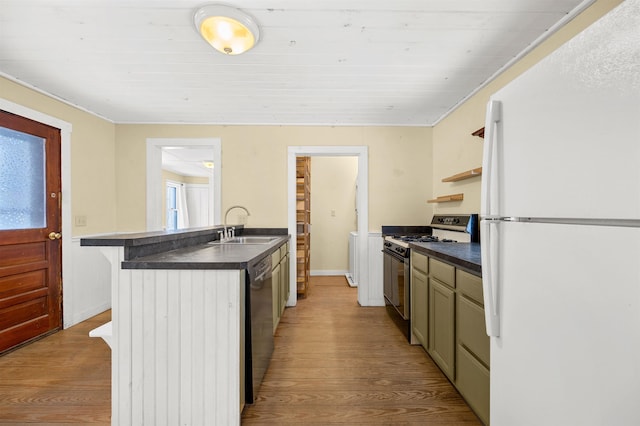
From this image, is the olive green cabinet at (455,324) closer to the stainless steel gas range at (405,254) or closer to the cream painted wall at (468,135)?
the stainless steel gas range at (405,254)

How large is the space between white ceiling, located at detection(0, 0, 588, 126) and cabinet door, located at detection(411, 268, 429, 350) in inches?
66.5

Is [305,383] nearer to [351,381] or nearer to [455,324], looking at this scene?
[351,381]

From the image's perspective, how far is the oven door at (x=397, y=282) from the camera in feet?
8.18

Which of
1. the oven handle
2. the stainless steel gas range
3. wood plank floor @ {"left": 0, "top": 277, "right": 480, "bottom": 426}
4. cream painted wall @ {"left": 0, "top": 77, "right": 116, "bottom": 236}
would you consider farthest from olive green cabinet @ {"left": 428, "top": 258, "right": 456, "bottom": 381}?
cream painted wall @ {"left": 0, "top": 77, "right": 116, "bottom": 236}

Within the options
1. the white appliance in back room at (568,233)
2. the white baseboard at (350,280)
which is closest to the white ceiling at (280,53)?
the white appliance in back room at (568,233)

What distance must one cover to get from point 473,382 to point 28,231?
3649 millimetres

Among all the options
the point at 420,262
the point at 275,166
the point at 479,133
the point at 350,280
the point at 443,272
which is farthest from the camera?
the point at 350,280

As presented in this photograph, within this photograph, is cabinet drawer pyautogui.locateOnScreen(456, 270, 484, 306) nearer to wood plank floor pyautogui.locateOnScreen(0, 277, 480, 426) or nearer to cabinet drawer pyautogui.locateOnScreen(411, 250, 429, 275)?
cabinet drawer pyautogui.locateOnScreen(411, 250, 429, 275)

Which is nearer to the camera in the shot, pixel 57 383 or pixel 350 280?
pixel 57 383

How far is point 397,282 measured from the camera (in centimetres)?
272

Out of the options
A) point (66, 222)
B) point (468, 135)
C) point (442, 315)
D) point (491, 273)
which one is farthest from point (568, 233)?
point (66, 222)

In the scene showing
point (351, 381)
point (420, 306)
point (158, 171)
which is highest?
point (158, 171)

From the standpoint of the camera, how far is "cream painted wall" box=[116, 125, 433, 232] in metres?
3.50

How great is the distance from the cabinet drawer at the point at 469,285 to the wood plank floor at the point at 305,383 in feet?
2.47
